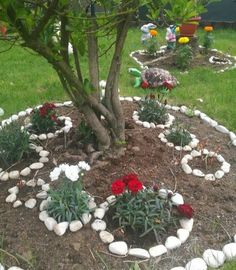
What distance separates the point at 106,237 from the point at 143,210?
0.96 feet

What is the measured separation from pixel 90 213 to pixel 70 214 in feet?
0.59

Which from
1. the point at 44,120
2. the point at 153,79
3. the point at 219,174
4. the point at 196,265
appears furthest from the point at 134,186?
the point at 153,79

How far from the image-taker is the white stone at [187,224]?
9.27 ft

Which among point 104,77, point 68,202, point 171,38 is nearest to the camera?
point 68,202

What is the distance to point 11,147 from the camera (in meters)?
3.40

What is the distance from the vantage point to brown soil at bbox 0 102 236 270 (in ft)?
8.53

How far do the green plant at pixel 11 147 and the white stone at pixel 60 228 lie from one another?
88cm

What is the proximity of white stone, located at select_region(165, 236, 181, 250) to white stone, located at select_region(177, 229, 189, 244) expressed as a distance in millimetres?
30

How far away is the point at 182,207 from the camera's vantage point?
9.30 feet

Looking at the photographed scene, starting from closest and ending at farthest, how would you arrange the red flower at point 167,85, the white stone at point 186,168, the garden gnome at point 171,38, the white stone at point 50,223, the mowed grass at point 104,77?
the white stone at point 50,223 → the white stone at point 186,168 → the mowed grass at point 104,77 → the red flower at point 167,85 → the garden gnome at point 171,38

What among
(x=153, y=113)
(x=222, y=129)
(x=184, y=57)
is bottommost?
(x=184, y=57)

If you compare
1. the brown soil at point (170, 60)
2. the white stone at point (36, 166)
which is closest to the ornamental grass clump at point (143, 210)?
the white stone at point (36, 166)

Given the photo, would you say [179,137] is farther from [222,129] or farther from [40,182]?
[40,182]

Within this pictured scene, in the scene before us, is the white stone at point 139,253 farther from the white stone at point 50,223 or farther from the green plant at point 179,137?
the green plant at point 179,137
